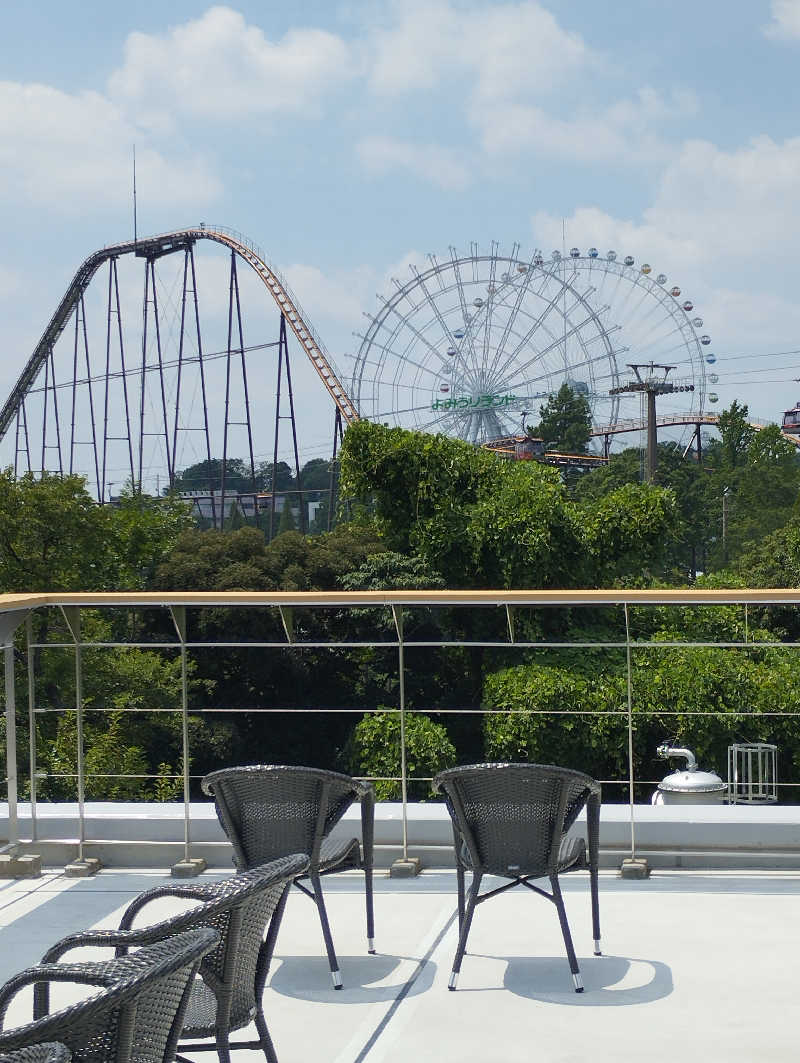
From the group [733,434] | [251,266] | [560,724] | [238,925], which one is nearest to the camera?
[238,925]

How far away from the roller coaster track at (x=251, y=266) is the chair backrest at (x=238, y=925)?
24492mm

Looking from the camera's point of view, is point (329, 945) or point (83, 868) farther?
point (83, 868)

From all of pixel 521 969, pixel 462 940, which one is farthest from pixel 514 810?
pixel 521 969

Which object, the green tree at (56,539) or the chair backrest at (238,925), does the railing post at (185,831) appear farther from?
the green tree at (56,539)

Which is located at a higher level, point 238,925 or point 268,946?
point 238,925

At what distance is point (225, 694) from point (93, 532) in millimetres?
3221

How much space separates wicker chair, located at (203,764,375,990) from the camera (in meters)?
3.40

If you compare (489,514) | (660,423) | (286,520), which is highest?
(660,423)

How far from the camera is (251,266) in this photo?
87.0ft

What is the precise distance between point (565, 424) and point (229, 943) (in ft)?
151

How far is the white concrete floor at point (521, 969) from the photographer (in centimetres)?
295

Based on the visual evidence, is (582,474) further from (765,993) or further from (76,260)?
(765,993)

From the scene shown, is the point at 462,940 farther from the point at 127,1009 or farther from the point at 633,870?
the point at 127,1009

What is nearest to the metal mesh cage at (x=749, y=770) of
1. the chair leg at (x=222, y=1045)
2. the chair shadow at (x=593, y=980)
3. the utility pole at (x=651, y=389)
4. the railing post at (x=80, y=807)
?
the railing post at (x=80, y=807)
